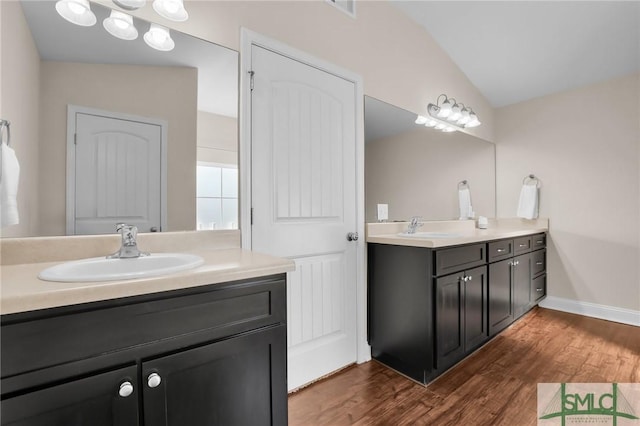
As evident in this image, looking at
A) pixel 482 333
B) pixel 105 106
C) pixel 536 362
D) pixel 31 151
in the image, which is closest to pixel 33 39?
pixel 105 106

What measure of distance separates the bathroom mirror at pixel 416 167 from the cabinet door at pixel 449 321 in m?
0.67

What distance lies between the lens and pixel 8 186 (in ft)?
3.04

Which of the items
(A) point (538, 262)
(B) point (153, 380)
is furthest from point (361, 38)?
(A) point (538, 262)

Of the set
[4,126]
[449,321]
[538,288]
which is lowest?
[538,288]

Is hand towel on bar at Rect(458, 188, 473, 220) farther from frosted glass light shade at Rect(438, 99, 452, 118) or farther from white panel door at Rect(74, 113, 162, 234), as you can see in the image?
white panel door at Rect(74, 113, 162, 234)

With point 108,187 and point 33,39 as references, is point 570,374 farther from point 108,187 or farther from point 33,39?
point 33,39

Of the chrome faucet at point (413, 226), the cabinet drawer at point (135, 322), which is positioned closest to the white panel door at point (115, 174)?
the cabinet drawer at point (135, 322)

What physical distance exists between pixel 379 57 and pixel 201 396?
92.7 inches

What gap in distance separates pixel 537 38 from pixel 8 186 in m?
3.56

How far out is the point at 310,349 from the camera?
1.84 metres

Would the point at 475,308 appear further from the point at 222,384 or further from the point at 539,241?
the point at 222,384

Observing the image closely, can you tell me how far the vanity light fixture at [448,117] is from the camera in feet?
8.90

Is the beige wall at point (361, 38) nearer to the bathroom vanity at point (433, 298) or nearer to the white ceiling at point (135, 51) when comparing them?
the white ceiling at point (135, 51)

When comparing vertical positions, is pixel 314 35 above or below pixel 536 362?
above
